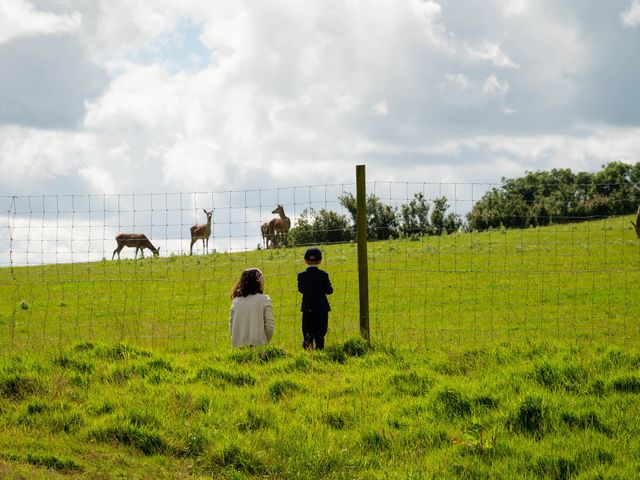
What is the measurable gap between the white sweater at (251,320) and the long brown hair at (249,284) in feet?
0.24

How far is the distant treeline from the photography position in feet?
123

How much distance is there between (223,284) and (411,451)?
18629 millimetres

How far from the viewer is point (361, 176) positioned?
12.8 metres

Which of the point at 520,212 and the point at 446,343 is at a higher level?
the point at 520,212

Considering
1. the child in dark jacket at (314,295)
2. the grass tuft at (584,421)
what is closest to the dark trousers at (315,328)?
the child in dark jacket at (314,295)

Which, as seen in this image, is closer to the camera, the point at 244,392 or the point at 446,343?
the point at 244,392

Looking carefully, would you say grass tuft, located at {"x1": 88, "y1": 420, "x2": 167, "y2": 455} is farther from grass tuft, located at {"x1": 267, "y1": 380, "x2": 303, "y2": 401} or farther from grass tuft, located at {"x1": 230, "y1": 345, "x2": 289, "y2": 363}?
grass tuft, located at {"x1": 230, "y1": 345, "x2": 289, "y2": 363}

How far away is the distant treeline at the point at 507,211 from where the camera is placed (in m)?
37.6

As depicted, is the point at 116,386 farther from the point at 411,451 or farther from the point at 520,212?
the point at 520,212

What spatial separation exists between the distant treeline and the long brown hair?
16.7 feet

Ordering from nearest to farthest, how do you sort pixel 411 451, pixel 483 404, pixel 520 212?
pixel 411 451, pixel 483 404, pixel 520 212

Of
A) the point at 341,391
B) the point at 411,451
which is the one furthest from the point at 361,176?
the point at 411,451

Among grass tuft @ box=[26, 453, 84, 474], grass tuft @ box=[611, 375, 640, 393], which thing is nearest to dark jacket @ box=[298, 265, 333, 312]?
grass tuft @ box=[611, 375, 640, 393]

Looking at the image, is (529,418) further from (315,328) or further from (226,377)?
(315,328)
